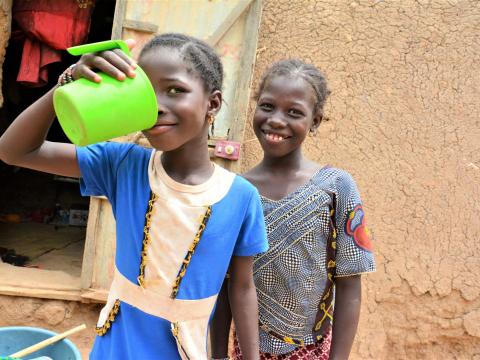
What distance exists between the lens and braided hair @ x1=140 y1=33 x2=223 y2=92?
1.17 meters

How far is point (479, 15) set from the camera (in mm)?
3371

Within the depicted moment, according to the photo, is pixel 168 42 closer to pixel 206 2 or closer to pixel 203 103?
pixel 203 103

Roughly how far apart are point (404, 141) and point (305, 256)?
7.04 feet

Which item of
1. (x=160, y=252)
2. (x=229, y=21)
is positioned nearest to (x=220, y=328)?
(x=160, y=252)

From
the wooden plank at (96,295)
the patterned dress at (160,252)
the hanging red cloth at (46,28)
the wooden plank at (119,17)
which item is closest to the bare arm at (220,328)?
the patterned dress at (160,252)

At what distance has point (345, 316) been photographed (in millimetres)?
1487

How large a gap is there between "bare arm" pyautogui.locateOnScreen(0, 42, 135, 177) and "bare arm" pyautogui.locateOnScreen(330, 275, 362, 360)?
2.76ft

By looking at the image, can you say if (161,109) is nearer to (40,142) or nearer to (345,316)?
(40,142)

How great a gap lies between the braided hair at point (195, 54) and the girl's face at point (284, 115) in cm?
25

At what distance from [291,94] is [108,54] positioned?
2.07 ft

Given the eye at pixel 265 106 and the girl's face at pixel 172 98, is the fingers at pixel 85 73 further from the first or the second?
the eye at pixel 265 106

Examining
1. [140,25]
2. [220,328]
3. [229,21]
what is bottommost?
[220,328]

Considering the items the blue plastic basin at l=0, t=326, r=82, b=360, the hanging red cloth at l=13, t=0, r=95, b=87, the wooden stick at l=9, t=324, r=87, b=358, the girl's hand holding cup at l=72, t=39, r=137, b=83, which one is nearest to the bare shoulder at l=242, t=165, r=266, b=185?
the girl's hand holding cup at l=72, t=39, r=137, b=83

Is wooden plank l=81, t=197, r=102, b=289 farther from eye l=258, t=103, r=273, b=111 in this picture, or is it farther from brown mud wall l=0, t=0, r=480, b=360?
eye l=258, t=103, r=273, b=111
